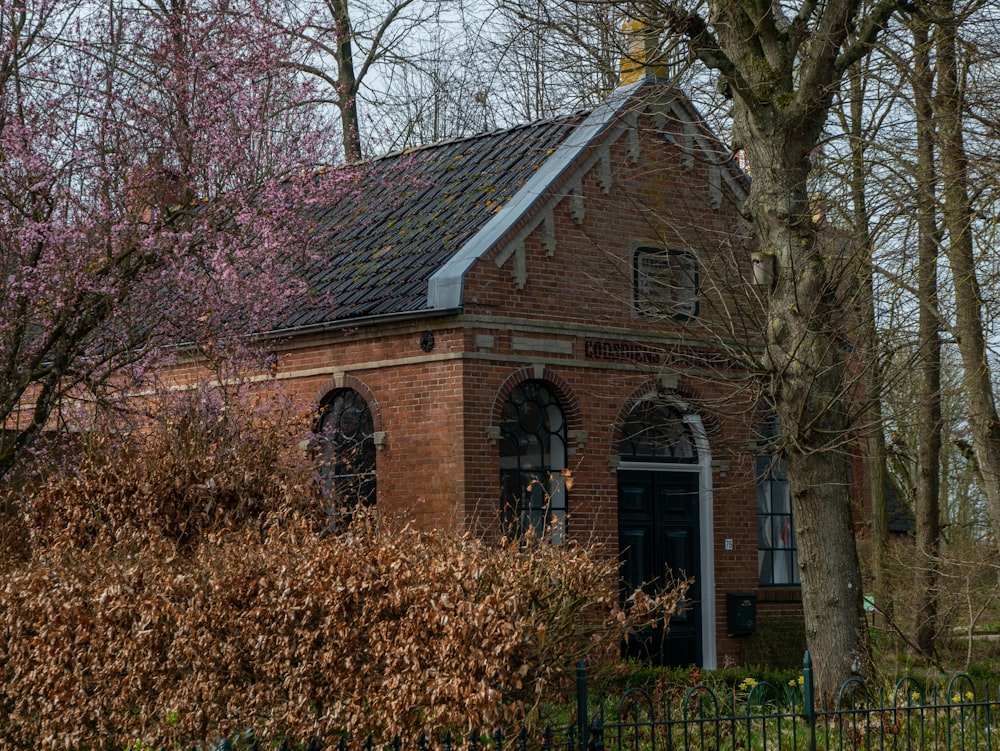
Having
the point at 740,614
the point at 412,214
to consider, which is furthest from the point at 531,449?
the point at 412,214

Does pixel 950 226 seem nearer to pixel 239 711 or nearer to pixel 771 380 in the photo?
pixel 771 380

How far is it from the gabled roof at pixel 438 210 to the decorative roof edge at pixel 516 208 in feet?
0.05

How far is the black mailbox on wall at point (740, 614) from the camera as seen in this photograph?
18.0 meters

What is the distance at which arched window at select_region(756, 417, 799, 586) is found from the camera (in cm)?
1927

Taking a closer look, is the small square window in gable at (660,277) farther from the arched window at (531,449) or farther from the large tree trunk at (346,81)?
the large tree trunk at (346,81)

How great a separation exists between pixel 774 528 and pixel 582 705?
1224 centimetres

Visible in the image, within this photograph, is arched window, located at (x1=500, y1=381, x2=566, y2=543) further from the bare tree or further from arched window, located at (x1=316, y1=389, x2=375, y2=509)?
the bare tree

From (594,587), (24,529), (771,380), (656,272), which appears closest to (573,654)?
(594,587)

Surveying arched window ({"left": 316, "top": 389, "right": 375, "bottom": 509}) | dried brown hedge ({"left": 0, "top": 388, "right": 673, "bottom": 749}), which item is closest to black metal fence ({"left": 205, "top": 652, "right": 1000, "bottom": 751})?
dried brown hedge ({"left": 0, "top": 388, "right": 673, "bottom": 749})

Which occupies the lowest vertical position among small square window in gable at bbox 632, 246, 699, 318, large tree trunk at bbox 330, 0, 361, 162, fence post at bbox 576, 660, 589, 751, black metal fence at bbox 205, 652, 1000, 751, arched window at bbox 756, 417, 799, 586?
black metal fence at bbox 205, 652, 1000, 751

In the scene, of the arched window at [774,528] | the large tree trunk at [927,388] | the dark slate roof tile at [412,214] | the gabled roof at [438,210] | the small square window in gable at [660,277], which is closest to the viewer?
the large tree trunk at [927,388]

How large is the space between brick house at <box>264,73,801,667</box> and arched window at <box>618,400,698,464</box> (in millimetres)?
31

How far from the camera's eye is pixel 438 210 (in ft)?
59.4

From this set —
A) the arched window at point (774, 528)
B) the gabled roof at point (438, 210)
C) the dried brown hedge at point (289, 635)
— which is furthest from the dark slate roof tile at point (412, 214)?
the dried brown hedge at point (289, 635)
